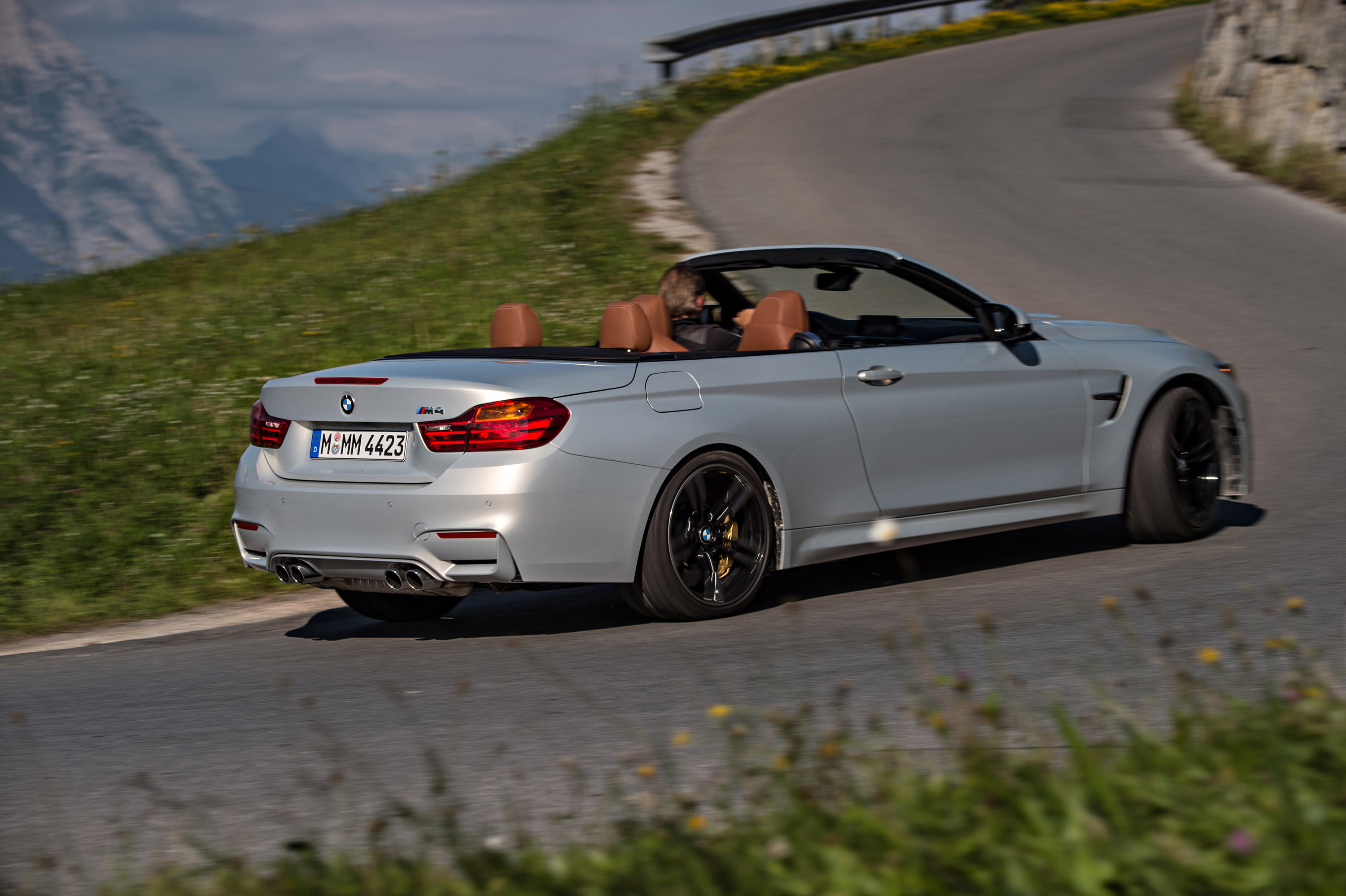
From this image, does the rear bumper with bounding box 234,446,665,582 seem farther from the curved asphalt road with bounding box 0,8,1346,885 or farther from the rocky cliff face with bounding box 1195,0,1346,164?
the rocky cliff face with bounding box 1195,0,1346,164

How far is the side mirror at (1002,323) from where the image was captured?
6.91m

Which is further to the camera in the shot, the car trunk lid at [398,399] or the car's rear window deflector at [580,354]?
the car's rear window deflector at [580,354]

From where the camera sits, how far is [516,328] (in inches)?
274

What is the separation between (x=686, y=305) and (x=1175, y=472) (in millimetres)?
2568

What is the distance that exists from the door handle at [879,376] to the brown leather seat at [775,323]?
0.36m

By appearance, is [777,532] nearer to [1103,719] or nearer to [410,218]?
[1103,719]

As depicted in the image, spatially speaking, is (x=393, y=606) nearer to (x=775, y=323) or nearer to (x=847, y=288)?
(x=775, y=323)

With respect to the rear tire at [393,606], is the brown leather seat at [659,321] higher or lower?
higher

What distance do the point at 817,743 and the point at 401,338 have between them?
871 centimetres

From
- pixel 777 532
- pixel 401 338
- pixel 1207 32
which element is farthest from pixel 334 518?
pixel 1207 32

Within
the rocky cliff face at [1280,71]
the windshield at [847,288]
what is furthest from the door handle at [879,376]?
the rocky cliff face at [1280,71]

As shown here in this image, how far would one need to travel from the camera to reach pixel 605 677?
205 inches

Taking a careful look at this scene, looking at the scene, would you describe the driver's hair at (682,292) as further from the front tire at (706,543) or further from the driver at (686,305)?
the front tire at (706,543)

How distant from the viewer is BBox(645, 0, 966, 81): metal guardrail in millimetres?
22328
